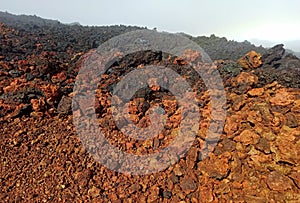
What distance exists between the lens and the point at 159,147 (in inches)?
164

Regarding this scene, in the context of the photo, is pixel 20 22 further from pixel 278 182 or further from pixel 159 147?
pixel 278 182

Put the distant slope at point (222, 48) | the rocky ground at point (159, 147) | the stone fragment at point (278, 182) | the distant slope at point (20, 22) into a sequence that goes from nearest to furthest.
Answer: the stone fragment at point (278, 182), the rocky ground at point (159, 147), the distant slope at point (222, 48), the distant slope at point (20, 22)

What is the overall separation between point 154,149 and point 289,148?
70.1 inches

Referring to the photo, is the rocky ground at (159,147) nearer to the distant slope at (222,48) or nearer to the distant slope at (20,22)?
the distant slope at (222,48)

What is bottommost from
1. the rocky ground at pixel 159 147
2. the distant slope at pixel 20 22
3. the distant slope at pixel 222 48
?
the rocky ground at pixel 159 147

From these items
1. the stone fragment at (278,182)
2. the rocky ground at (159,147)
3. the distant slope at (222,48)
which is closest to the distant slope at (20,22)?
the distant slope at (222,48)

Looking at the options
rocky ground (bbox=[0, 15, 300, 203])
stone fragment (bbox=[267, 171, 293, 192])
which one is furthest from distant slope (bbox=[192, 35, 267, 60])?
stone fragment (bbox=[267, 171, 293, 192])

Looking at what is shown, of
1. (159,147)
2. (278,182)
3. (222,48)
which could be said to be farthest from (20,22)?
(278,182)

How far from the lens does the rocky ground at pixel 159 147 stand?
356 centimetres

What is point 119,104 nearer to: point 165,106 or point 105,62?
point 165,106

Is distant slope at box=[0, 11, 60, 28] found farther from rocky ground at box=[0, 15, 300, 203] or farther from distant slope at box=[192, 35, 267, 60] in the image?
rocky ground at box=[0, 15, 300, 203]

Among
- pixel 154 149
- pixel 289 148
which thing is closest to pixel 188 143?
pixel 154 149

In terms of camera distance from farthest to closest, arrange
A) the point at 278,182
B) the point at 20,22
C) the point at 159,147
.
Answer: the point at 20,22, the point at 159,147, the point at 278,182

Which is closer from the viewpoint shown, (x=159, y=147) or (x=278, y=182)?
(x=278, y=182)
